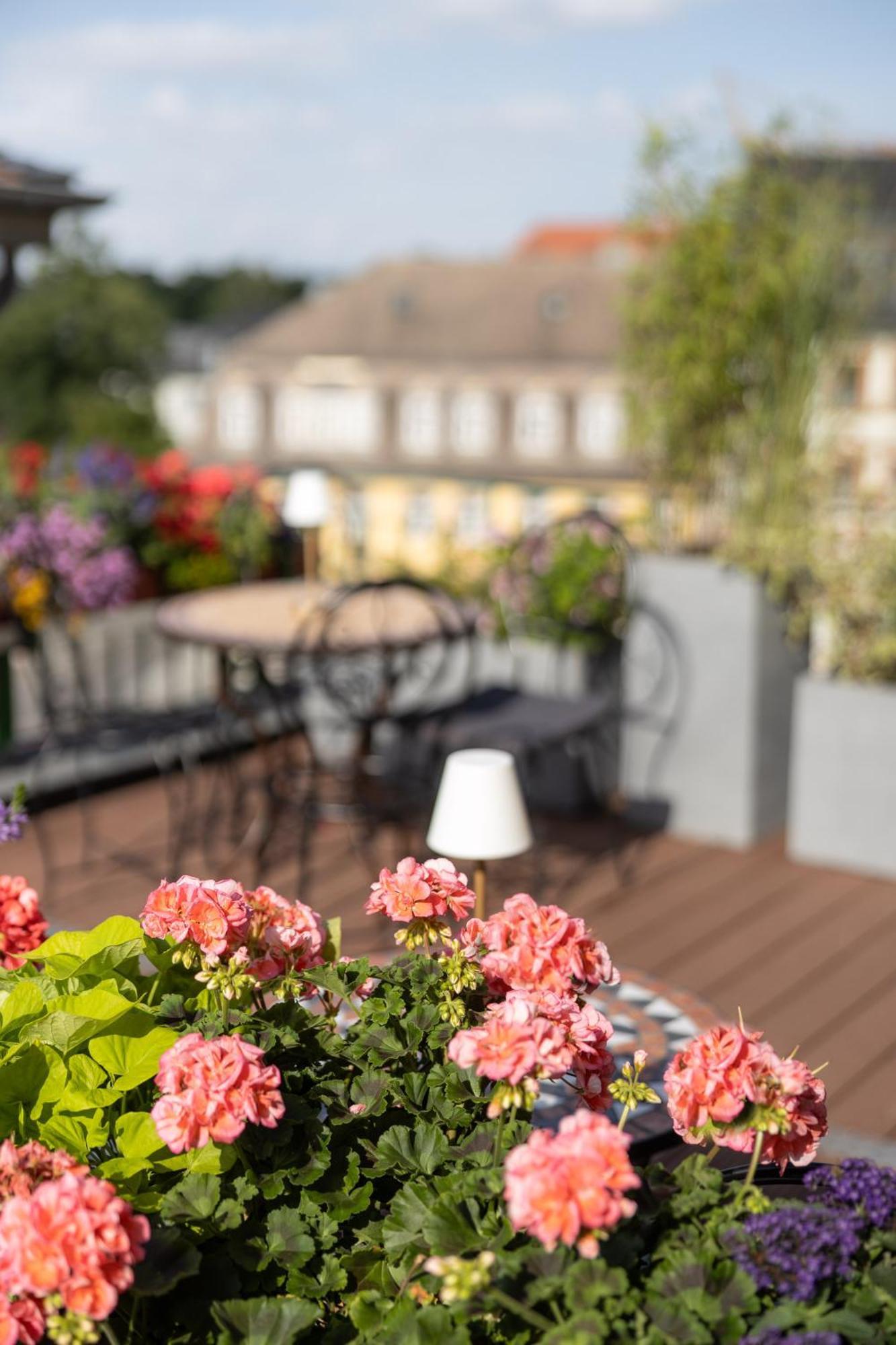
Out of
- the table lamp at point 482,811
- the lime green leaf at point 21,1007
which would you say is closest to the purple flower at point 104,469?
the table lamp at point 482,811

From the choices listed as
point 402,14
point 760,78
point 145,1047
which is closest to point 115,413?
point 402,14

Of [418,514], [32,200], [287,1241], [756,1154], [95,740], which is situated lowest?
[418,514]

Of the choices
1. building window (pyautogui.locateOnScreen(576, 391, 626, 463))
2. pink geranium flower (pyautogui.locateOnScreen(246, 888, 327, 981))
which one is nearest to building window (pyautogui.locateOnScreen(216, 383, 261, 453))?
building window (pyautogui.locateOnScreen(576, 391, 626, 463))

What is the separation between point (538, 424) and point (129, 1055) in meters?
43.9

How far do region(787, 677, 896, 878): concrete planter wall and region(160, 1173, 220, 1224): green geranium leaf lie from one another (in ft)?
10.4

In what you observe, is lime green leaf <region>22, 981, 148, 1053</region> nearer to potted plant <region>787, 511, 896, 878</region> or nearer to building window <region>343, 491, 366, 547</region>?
potted plant <region>787, 511, 896, 878</region>

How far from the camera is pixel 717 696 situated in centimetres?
452

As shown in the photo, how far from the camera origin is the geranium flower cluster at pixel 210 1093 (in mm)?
1280

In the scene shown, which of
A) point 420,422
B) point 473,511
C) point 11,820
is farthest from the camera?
point 420,422

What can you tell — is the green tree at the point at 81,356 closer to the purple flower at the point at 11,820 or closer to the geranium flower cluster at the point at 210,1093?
the purple flower at the point at 11,820

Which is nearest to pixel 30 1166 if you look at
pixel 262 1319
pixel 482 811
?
pixel 262 1319

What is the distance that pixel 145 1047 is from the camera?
4.82 feet

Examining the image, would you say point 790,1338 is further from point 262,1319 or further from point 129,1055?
point 129,1055

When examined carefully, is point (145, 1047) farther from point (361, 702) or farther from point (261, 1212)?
point (361, 702)
